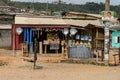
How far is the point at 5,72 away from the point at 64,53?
27.5ft

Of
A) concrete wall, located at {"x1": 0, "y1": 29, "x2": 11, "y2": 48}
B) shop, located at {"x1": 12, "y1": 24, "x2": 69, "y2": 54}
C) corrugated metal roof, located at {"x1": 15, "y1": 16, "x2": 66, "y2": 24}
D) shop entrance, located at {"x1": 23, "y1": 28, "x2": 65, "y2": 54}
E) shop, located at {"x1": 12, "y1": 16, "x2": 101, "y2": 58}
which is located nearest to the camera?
shop, located at {"x1": 12, "y1": 16, "x2": 101, "y2": 58}

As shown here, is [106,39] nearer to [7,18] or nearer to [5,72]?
[5,72]

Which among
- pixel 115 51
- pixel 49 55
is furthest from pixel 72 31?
pixel 115 51

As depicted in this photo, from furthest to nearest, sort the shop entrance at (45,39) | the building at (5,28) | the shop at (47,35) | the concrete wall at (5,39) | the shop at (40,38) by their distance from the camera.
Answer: the concrete wall at (5,39) < the building at (5,28) < the shop entrance at (45,39) < the shop at (40,38) < the shop at (47,35)

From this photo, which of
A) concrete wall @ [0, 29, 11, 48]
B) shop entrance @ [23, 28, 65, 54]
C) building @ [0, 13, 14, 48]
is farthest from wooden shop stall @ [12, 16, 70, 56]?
concrete wall @ [0, 29, 11, 48]

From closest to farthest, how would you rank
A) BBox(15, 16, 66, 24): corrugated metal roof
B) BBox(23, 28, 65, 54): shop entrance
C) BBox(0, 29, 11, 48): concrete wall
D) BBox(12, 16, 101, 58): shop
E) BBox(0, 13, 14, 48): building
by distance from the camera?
BBox(12, 16, 101, 58): shop → BBox(23, 28, 65, 54): shop entrance → BBox(15, 16, 66, 24): corrugated metal roof → BBox(0, 13, 14, 48): building → BBox(0, 29, 11, 48): concrete wall

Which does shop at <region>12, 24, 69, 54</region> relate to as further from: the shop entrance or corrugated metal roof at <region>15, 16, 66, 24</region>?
corrugated metal roof at <region>15, 16, 66, 24</region>

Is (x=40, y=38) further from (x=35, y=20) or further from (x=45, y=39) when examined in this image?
(x=35, y=20)

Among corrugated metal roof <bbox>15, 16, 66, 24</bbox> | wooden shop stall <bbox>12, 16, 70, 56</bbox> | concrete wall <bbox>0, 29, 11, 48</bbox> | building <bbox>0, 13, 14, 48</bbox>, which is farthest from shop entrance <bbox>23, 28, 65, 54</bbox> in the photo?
concrete wall <bbox>0, 29, 11, 48</bbox>

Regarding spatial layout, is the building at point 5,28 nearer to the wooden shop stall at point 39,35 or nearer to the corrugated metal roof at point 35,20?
the corrugated metal roof at point 35,20

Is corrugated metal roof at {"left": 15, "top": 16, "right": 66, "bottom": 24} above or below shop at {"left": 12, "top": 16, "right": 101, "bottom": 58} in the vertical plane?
above

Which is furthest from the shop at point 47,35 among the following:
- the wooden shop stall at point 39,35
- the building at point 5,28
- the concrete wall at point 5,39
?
the concrete wall at point 5,39

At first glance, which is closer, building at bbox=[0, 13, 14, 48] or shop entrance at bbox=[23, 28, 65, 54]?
shop entrance at bbox=[23, 28, 65, 54]

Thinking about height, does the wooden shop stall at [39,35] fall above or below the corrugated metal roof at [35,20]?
below
